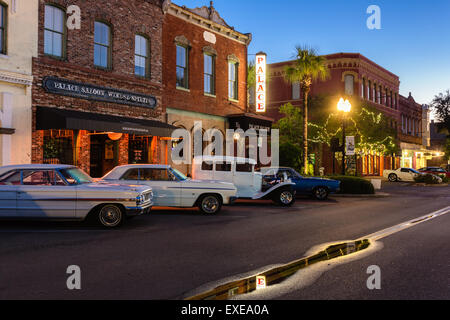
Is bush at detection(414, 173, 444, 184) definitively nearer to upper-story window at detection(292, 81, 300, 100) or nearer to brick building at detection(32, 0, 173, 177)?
upper-story window at detection(292, 81, 300, 100)

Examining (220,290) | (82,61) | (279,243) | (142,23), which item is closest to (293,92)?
(142,23)

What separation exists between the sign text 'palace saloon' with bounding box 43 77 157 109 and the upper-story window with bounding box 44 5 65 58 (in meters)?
1.22

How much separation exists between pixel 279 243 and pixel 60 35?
1364 cm

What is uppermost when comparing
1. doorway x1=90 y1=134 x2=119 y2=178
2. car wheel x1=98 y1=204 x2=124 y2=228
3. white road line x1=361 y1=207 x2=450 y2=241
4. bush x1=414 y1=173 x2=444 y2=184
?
doorway x1=90 y1=134 x2=119 y2=178

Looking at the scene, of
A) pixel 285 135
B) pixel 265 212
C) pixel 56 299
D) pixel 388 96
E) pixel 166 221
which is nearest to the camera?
pixel 56 299

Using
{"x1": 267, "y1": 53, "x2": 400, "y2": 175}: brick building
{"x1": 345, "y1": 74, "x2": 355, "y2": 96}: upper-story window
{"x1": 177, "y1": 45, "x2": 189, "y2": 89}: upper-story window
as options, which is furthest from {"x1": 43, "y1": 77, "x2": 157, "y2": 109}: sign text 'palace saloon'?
{"x1": 345, "y1": 74, "x2": 355, "y2": 96}: upper-story window

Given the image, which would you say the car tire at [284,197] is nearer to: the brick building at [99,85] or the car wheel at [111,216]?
the brick building at [99,85]

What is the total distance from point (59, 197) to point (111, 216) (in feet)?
4.10

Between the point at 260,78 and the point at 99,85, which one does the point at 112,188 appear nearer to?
the point at 99,85

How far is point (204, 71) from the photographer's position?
2467 centimetres

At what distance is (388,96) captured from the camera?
52.5 meters

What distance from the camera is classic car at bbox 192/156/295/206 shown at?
50.1ft
